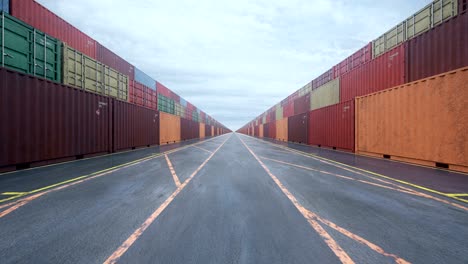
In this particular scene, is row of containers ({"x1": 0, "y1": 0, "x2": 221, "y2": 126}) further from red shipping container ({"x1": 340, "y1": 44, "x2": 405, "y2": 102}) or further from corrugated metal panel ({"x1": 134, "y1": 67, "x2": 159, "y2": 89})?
red shipping container ({"x1": 340, "y1": 44, "x2": 405, "y2": 102})

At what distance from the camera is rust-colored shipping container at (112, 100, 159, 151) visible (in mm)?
12852

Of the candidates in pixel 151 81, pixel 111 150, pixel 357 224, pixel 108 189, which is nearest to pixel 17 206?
pixel 108 189

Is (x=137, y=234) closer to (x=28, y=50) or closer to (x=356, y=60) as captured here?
(x=28, y=50)

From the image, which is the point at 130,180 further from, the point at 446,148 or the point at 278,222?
the point at 446,148

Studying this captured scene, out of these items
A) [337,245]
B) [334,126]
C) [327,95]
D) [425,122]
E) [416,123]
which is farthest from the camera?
[327,95]

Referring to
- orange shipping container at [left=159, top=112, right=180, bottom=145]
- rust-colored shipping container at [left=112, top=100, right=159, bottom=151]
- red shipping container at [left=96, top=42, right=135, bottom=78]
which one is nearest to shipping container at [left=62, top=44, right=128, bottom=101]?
rust-colored shipping container at [left=112, top=100, right=159, bottom=151]

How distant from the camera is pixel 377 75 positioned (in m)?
13.1

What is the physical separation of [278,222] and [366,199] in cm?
257

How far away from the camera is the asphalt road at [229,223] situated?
230cm

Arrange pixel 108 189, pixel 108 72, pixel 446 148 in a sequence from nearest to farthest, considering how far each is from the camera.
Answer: pixel 108 189
pixel 446 148
pixel 108 72

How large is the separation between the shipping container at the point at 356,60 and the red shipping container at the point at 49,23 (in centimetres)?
2252

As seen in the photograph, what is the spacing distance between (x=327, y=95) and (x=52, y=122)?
73.7 ft

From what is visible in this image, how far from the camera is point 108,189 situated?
4.83 metres

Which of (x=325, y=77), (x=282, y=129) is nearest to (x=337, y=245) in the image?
(x=325, y=77)
